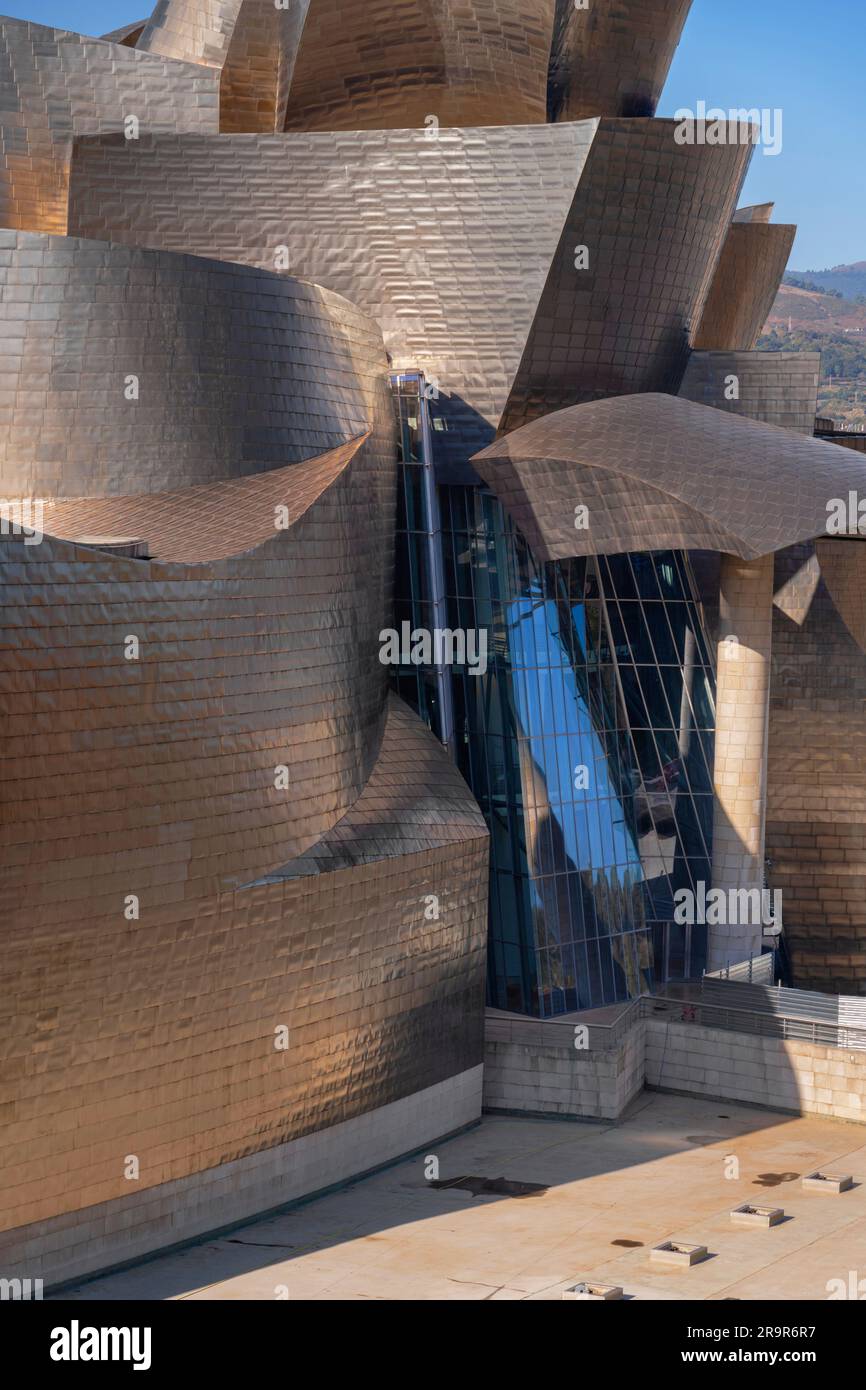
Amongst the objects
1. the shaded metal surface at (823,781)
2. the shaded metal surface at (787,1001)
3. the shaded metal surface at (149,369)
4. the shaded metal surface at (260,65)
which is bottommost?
the shaded metal surface at (787,1001)

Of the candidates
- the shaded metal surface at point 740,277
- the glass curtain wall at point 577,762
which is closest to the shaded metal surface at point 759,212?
the shaded metal surface at point 740,277

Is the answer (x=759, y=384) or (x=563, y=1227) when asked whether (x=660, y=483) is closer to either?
(x=759, y=384)

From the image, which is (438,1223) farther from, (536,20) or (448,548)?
(536,20)

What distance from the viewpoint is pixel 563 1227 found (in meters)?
21.6

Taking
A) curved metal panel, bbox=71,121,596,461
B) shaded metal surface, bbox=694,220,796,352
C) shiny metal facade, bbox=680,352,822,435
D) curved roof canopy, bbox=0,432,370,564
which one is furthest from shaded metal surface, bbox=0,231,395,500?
shaded metal surface, bbox=694,220,796,352

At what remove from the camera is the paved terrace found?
19.4 m

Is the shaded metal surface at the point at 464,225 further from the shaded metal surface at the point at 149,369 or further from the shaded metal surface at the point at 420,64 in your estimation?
the shaded metal surface at the point at 149,369

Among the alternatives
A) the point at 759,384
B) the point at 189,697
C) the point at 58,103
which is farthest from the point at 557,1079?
the point at 58,103

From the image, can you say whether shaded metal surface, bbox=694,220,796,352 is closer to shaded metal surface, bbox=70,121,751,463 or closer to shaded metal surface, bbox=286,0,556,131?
shaded metal surface, bbox=70,121,751,463

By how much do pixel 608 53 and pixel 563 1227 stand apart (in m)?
20.8

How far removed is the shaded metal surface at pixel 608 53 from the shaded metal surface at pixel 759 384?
4.89m

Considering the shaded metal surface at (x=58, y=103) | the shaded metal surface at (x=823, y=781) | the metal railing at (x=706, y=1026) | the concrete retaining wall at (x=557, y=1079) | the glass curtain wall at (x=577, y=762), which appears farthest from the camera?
the shaded metal surface at (x=823, y=781)

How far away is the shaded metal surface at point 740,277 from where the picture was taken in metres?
38.5

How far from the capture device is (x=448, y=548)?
98.1ft
